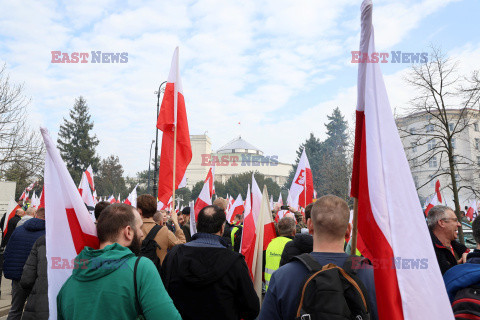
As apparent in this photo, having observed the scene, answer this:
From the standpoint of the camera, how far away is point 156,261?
427cm

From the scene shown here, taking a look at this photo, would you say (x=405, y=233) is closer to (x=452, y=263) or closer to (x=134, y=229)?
(x=134, y=229)

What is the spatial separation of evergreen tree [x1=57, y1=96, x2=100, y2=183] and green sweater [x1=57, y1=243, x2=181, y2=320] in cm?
5858

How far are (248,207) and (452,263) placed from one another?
11.0ft

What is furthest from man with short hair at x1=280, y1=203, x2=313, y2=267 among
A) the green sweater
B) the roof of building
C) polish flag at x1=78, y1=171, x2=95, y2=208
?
the roof of building

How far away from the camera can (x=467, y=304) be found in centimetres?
212

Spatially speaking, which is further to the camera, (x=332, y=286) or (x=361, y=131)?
(x=361, y=131)

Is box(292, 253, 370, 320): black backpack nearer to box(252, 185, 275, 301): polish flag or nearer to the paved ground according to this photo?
box(252, 185, 275, 301): polish flag

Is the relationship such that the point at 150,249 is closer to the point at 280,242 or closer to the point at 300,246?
the point at 300,246

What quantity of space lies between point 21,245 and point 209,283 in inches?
150

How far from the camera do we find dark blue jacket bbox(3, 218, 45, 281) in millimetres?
5728

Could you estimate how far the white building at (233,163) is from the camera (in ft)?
345

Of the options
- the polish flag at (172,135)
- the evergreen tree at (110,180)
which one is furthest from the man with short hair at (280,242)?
the evergreen tree at (110,180)

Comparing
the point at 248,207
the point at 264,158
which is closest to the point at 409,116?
the point at 248,207

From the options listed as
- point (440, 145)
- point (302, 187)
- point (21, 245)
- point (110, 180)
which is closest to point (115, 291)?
point (21, 245)
